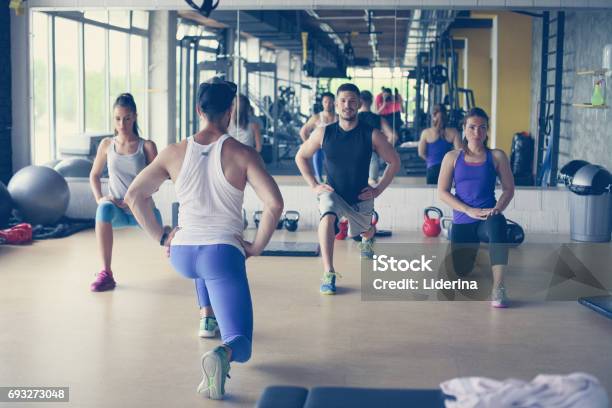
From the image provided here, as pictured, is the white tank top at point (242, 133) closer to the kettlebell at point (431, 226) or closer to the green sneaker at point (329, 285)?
the kettlebell at point (431, 226)

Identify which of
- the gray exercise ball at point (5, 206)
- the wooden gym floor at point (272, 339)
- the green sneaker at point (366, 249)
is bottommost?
the wooden gym floor at point (272, 339)

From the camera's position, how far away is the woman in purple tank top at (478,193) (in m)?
4.29

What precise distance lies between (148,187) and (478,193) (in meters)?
2.03

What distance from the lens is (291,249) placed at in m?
5.90

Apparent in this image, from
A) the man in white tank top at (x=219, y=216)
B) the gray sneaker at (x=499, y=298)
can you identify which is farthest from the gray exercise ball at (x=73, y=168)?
the man in white tank top at (x=219, y=216)

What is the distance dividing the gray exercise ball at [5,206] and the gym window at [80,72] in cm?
102

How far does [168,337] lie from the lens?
366cm

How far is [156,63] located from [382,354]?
8313mm

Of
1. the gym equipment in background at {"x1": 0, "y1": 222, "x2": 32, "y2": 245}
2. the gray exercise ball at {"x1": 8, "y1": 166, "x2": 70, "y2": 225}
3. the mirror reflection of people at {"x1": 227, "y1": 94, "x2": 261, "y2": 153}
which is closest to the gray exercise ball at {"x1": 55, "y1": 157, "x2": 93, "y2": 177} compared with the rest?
the gray exercise ball at {"x1": 8, "y1": 166, "x2": 70, "y2": 225}

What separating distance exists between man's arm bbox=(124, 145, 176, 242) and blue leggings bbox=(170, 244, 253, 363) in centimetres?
25

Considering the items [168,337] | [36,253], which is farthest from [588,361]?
[36,253]

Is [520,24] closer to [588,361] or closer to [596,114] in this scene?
[596,114]

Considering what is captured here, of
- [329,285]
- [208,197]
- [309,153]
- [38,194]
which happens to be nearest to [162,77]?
[38,194]

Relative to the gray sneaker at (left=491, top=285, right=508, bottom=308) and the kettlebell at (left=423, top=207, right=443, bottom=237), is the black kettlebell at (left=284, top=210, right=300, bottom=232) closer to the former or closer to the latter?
the kettlebell at (left=423, top=207, right=443, bottom=237)
